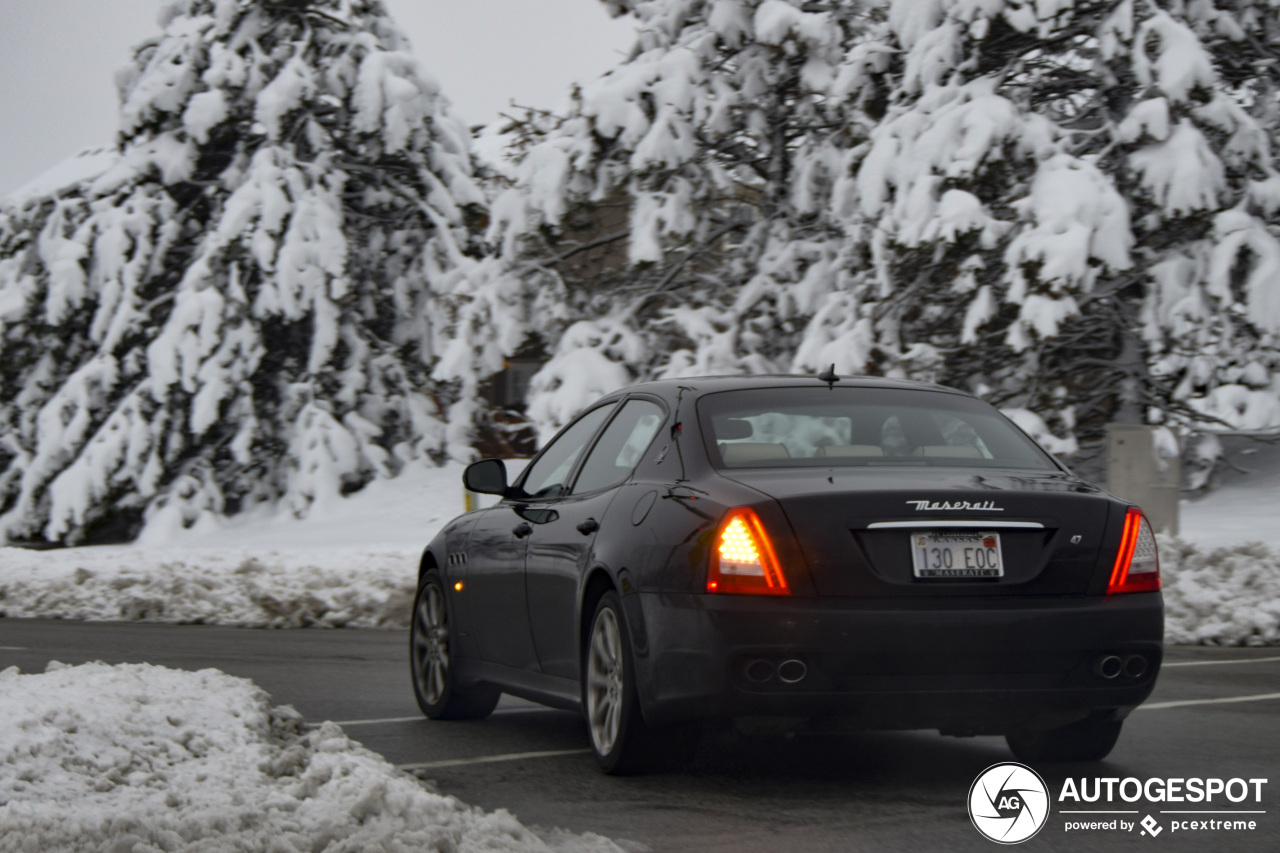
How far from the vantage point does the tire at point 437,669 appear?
26.8 feet

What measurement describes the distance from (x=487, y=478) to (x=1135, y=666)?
2.95 metres

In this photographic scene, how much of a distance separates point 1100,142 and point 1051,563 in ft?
44.6

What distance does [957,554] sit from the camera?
5.71 metres

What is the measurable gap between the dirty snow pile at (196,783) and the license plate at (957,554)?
4.72 ft

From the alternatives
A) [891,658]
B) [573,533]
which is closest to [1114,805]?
[891,658]

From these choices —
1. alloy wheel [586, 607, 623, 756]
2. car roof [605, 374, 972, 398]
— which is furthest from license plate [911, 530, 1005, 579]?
car roof [605, 374, 972, 398]

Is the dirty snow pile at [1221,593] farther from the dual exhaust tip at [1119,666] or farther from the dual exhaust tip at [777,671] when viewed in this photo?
the dual exhaust tip at [777,671]

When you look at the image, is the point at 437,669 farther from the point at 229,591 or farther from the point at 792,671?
the point at 229,591

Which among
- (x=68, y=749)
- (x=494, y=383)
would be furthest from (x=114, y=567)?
(x=494, y=383)

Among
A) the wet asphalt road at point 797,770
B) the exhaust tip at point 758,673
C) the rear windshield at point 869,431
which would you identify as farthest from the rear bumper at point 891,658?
the rear windshield at point 869,431

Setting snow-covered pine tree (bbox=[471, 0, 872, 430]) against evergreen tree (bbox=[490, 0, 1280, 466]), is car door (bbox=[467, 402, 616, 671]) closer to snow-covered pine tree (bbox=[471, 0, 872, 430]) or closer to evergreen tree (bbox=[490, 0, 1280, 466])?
evergreen tree (bbox=[490, 0, 1280, 466])

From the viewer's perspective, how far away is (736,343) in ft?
71.6

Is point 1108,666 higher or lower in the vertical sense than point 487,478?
lower

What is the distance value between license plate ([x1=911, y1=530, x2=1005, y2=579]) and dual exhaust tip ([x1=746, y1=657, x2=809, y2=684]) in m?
0.50
